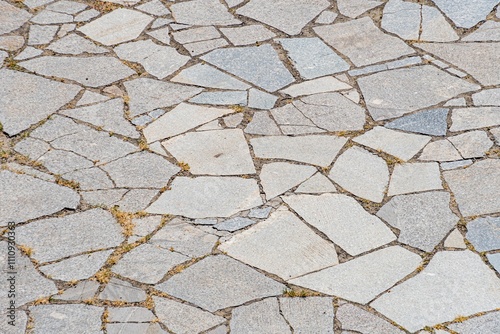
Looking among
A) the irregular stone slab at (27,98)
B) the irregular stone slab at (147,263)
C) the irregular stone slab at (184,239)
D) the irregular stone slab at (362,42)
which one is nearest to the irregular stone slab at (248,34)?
the irregular stone slab at (362,42)

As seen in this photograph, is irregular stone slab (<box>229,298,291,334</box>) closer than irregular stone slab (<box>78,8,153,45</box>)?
Yes

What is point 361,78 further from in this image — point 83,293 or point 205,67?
point 83,293

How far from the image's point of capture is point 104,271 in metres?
4.05

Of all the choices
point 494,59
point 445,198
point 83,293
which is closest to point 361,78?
point 494,59

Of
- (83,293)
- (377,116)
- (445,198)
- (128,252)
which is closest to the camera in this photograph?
(83,293)

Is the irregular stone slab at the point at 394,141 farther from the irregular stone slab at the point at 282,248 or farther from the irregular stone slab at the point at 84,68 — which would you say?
the irregular stone slab at the point at 84,68

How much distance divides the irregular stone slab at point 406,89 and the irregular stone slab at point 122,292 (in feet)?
6.99

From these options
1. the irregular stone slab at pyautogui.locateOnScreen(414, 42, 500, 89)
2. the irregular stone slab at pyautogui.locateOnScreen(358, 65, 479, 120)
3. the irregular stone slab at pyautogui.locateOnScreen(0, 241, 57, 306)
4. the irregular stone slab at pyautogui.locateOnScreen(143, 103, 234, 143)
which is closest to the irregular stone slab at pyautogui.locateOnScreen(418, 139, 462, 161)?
the irregular stone slab at pyautogui.locateOnScreen(358, 65, 479, 120)

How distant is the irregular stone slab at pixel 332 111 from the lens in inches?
204

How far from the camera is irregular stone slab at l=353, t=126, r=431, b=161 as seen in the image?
16.1ft

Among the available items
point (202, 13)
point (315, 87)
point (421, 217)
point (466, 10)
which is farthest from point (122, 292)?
point (466, 10)

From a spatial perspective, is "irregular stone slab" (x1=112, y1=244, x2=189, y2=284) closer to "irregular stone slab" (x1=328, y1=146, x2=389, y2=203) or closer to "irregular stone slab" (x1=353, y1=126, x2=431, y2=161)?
"irregular stone slab" (x1=328, y1=146, x2=389, y2=203)

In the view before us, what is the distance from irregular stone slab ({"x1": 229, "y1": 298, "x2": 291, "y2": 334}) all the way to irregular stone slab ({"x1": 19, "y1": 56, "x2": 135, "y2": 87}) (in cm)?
243

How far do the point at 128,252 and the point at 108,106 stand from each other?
1.53 meters
